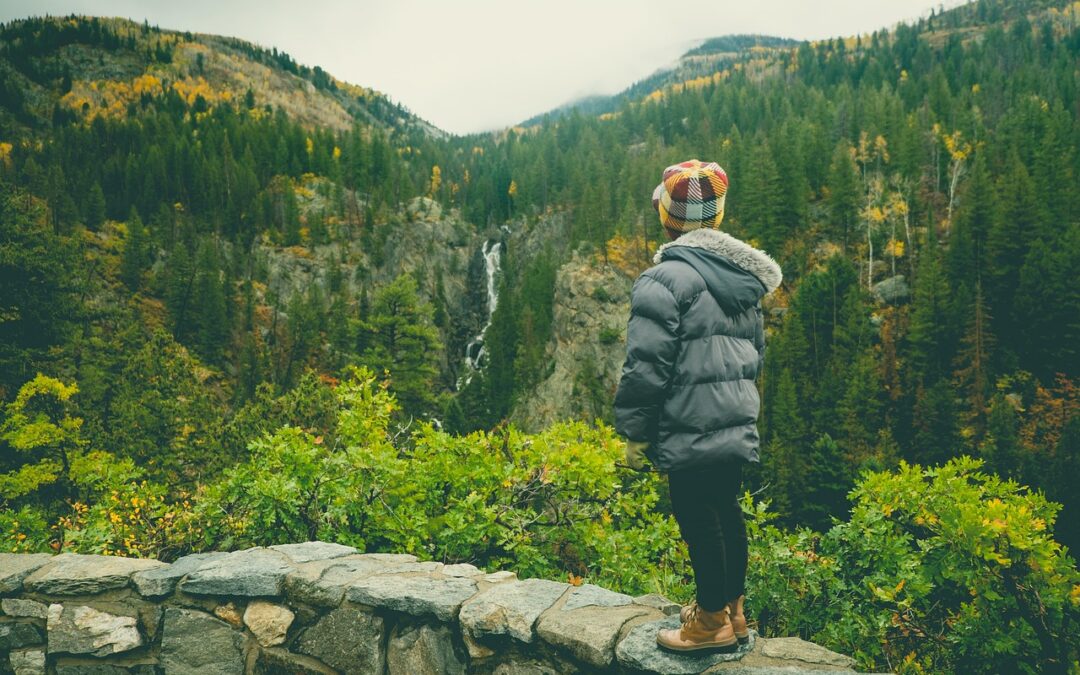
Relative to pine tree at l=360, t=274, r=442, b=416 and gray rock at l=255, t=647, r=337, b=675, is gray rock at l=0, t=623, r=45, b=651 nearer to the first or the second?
gray rock at l=255, t=647, r=337, b=675

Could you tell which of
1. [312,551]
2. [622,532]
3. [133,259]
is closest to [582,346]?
[133,259]

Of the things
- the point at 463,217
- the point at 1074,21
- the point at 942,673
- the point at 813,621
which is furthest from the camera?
the point at 1074,21

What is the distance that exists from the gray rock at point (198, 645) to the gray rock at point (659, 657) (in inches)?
96.4

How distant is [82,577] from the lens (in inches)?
149

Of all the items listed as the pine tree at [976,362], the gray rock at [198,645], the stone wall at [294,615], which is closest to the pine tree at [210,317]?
the stone wall at [294,615]

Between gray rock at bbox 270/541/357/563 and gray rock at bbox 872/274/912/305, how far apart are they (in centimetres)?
6079

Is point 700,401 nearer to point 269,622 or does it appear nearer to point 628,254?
point 269,622

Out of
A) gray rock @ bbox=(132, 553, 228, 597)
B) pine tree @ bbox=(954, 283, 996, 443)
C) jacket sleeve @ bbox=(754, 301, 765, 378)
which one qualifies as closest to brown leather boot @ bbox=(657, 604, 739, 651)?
jacket sleeve @ bbox=(754, 301, 765, 378)

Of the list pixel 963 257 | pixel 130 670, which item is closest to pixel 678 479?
pixel 130 670

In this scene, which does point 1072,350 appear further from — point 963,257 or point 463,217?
point 463,217

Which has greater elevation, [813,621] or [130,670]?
[130,670]

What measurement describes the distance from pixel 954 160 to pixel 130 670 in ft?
275

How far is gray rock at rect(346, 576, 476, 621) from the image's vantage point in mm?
3254

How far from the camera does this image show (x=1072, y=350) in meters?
41.5
